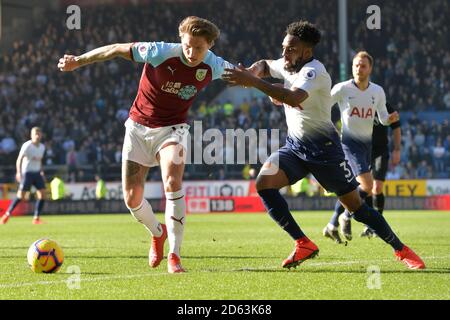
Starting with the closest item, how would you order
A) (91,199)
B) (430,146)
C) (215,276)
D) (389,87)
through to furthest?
(215,276) → (91,199) → (430,146) → (389,87)

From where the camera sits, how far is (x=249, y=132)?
31719 mm

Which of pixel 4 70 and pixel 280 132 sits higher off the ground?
pixel 4 70

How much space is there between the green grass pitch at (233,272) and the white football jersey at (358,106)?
1.54 m

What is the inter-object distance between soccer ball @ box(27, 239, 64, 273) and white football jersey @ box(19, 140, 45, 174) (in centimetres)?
1266

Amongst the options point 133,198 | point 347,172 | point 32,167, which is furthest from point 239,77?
point 32,167

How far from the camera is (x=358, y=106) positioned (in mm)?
12781

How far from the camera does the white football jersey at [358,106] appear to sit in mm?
12773

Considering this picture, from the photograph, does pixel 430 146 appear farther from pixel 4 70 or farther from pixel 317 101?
pixel 317 101

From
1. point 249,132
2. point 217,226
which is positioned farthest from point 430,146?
point 217,226

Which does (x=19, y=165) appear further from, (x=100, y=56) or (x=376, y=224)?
(x=376, y=224)

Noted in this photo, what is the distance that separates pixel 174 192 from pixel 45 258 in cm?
137

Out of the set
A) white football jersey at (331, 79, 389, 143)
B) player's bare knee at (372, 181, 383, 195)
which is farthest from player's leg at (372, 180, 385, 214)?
white football jersey at (331, 79, 389, 143)

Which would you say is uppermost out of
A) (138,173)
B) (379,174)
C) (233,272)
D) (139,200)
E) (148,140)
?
(148,140)
